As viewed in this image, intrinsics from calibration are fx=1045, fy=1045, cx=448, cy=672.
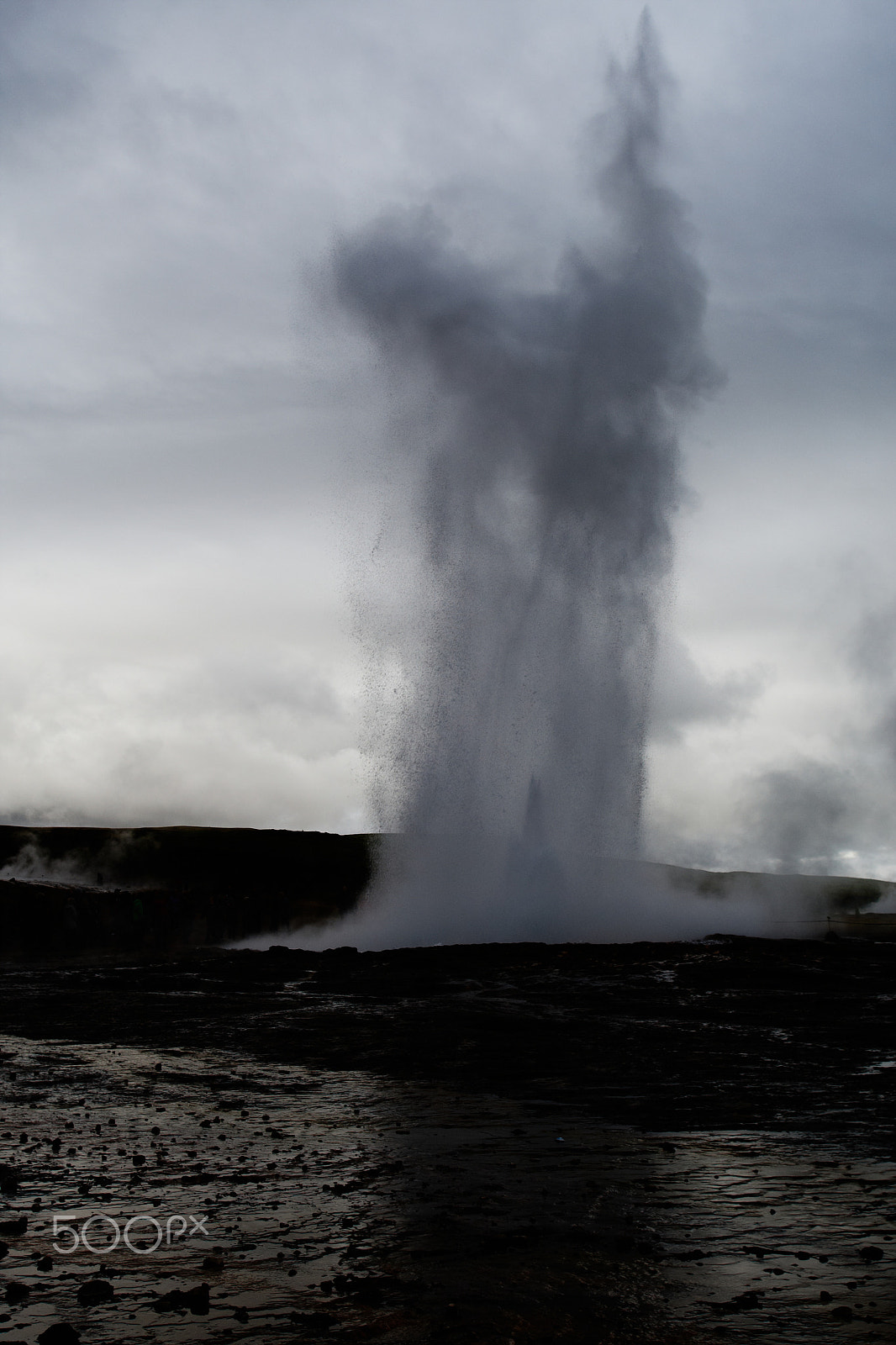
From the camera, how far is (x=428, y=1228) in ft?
22.7

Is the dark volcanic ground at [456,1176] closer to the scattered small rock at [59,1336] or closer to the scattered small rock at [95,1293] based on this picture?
the scattered small rock at [95,1293]

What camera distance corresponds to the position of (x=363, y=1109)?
11.2m

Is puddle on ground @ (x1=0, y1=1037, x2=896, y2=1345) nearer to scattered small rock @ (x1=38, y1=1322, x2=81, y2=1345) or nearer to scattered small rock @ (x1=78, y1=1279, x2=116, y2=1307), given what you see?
scattered small rock @ (x1=78, y1=1279, x2=116, y2=1307)

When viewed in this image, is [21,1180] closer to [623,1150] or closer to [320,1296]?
[320,1296]

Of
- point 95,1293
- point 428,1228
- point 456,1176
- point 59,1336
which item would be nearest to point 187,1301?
point 95,1293

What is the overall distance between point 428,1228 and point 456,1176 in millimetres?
1425

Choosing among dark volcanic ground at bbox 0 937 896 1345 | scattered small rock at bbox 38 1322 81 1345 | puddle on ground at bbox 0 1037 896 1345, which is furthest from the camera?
dark volcanic ground at bbox 0 937 896 1345

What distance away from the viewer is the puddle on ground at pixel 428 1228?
541cm

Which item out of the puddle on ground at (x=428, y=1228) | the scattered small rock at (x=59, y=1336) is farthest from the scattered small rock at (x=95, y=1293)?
the scattered small rock at (x=59, y=1336)

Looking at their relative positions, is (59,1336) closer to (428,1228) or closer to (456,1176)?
(428,1228)

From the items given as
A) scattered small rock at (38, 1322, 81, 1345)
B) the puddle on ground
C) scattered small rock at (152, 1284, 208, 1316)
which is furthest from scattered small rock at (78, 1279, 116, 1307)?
scattered small rock at (38, 1322, 81, 1345)

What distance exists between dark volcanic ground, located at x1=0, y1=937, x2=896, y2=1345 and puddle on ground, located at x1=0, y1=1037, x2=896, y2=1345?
2 centimetres

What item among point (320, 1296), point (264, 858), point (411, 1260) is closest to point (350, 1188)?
point (411, 1260)

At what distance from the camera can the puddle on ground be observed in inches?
213
